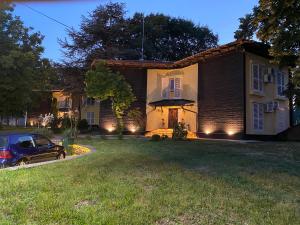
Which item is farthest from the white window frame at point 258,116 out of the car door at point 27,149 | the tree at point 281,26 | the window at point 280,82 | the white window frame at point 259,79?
the car door at point 27,149

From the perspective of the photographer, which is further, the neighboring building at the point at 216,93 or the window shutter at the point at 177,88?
the window shutter at the point at 177,88

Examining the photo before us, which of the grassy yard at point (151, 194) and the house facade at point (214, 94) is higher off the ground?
the house facade at point (214, 94)

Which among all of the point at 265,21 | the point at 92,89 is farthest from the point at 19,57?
the point at 265,21

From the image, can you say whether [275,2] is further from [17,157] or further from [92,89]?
[92,89]

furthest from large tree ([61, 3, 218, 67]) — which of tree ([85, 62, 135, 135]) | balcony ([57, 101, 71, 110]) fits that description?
tree ([85, 62, 135, 135])

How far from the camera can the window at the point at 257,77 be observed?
75.3 ft

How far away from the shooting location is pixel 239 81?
22.4 metres

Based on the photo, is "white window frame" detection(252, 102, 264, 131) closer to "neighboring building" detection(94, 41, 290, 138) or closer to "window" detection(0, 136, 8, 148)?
"neighboring building" detection(94, 41, 290, 138)

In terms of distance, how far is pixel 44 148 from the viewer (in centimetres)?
1283

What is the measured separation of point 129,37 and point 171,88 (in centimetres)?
1562

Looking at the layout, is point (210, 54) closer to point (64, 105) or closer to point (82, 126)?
point (82, 126)

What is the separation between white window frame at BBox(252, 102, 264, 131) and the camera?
910 inches

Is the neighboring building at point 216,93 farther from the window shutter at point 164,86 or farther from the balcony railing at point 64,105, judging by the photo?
the balcony railing at point 64,105

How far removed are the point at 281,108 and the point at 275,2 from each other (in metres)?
13.4
